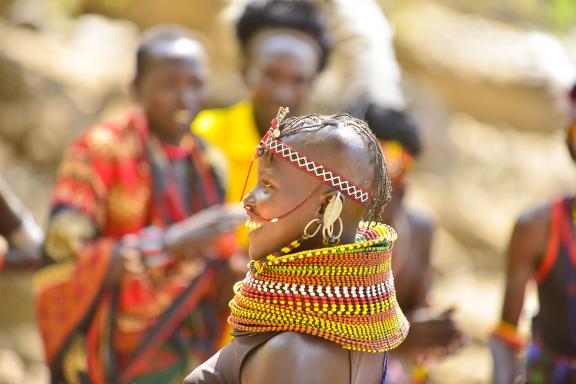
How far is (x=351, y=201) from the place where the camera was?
2350 mm

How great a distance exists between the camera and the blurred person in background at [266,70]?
16.7 feet

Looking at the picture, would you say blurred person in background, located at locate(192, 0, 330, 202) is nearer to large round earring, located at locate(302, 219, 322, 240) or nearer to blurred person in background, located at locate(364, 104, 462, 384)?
blurred person in background, located at locate(364, 104, 462, 384)

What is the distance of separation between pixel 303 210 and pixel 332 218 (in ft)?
0.28

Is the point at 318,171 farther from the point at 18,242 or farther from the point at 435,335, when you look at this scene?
the point at 18,242

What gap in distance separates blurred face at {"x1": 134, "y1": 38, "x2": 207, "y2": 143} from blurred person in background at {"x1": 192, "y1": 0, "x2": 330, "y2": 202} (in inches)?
17.1

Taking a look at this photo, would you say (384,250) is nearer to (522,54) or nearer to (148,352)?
(148,352)

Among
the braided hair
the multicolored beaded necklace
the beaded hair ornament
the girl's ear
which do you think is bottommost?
the braided hair

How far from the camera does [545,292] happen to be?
4.44 meters

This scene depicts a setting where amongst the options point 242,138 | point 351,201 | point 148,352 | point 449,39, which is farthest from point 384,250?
point 449,39

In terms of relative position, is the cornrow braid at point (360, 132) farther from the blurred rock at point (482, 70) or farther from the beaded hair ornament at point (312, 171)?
the blurred rock at point (482, 70)

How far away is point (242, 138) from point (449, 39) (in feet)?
23.3

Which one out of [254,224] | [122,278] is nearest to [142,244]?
[122,278]

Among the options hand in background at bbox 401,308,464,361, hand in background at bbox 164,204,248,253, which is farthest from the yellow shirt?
hand in background at bbox 401,308,464,361

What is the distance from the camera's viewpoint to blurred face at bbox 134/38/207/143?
479cm
